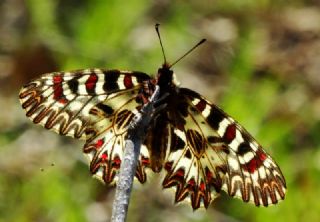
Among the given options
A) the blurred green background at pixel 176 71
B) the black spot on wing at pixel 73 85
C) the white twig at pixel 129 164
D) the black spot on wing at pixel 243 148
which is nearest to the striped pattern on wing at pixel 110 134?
the black spot on wing at pixel 73 85

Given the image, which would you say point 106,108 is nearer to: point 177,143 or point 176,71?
point 177,143

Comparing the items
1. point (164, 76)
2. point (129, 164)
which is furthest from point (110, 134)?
point (129, 164)

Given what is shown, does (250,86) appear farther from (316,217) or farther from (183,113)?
(183,113)

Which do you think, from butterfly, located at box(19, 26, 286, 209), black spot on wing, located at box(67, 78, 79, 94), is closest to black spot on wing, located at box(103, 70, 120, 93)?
butterfly, located at box(19, 26, 286, 209)

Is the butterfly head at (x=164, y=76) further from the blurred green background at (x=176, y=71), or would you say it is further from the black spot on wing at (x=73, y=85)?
the blurred green background at (x=176, y=71)

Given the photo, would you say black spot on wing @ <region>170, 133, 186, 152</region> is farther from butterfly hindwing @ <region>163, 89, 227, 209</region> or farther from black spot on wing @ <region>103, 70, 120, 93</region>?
black spot on wing @ <region>103, 70, 120, 93</region>
